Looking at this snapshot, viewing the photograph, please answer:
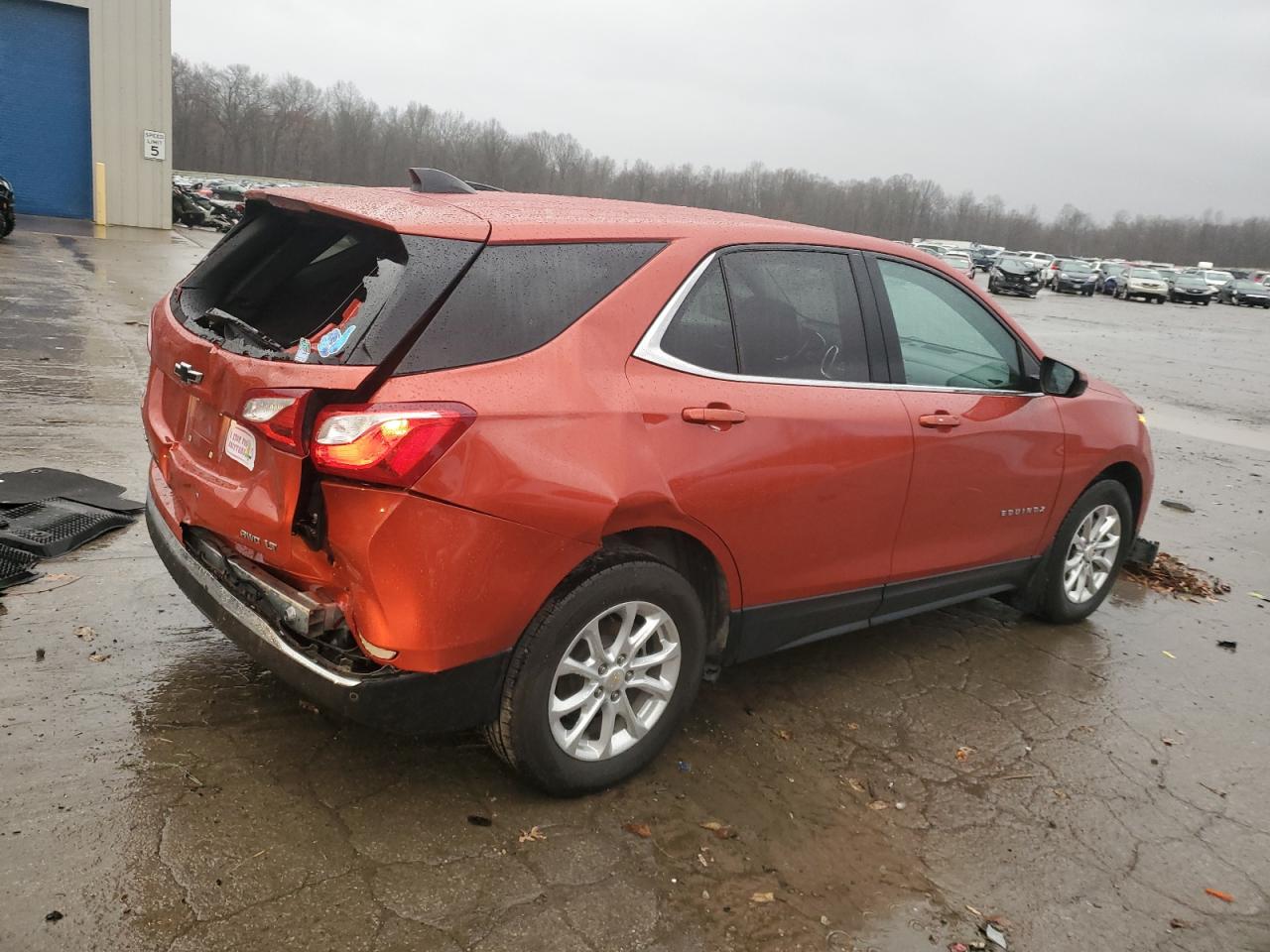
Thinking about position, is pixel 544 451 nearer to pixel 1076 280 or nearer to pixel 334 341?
pixel 334 341

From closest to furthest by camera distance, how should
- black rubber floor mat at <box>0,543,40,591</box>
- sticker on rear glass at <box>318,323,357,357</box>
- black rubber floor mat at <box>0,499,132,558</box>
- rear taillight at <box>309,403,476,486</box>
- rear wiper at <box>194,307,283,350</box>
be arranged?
rear taillight at <box>309,403,476,486</box>
sticker on rear glass at <box>318,323,357,357</box>
rear wiper at <box>194,307,283,350</box>
black rubber floor mat at <box>0,543,40,591</box>
black rubber floor mat at <box>0,499,132,558</box>

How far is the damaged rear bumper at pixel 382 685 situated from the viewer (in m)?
2.61

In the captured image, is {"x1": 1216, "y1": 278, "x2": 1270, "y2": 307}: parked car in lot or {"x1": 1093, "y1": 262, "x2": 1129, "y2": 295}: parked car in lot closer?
{"x1": 1093, "y1": 262, "x2": 1129, "y2": 295}: parked car in lot

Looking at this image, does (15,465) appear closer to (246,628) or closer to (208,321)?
(208,321)

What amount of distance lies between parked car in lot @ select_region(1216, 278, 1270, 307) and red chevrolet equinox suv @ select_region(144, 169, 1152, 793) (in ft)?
187

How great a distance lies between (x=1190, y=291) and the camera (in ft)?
155

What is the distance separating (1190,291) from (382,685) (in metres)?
53.2

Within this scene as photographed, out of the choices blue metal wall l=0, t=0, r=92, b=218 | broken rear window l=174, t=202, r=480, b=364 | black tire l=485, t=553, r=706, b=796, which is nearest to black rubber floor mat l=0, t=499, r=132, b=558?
broken rear window l=174, t=202, r=480, b=364

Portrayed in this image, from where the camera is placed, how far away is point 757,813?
3086 millimetres

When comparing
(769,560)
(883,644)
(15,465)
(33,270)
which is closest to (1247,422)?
(883,644)

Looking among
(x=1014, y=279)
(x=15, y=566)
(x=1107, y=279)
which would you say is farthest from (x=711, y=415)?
(x=1107, y=279)

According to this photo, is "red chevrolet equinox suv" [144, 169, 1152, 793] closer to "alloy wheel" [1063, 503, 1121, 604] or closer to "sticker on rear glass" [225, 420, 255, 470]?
"sticker on rear glass" [225, 420, 255, 470]

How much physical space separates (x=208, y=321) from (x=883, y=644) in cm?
316

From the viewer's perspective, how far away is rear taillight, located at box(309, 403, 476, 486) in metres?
2.48
